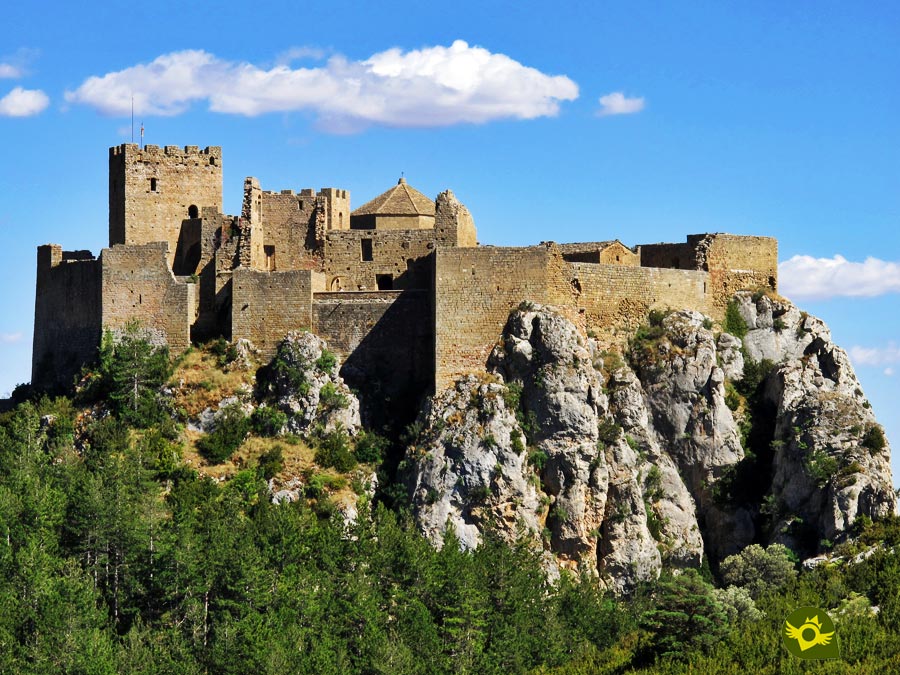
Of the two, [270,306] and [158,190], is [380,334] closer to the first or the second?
[270,306]

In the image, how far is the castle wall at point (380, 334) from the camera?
3302 inches

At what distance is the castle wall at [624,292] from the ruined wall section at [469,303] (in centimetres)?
306

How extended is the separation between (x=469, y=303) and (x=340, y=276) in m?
6.73

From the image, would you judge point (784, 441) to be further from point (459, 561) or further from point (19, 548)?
point (19, 548)

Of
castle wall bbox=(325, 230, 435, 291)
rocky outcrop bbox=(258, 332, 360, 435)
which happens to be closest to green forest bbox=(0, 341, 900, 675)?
rocky outcrop bbox=(258, 332, 360, 435)

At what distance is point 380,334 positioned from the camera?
84062mm

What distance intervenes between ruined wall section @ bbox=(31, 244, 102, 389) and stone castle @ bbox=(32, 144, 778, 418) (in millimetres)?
82

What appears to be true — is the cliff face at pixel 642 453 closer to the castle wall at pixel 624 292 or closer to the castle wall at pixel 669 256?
the castle wall at pixel 624 292

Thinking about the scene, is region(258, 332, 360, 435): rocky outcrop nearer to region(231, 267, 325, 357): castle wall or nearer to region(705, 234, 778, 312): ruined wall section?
region(231, 267, 325, 357): castle wall

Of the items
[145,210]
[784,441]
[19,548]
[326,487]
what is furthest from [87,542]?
[784,441]

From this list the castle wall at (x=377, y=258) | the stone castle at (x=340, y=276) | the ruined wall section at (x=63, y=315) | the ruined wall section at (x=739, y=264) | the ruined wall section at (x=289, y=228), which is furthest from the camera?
the ruined wall section at (x=739, y=264)

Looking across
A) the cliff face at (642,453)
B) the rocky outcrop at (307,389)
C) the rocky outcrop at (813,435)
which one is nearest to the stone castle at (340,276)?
the rocky outcrop at (307,389)

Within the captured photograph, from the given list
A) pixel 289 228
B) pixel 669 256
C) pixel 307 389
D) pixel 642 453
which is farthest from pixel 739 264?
pixel 307 389

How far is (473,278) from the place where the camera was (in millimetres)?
82000
